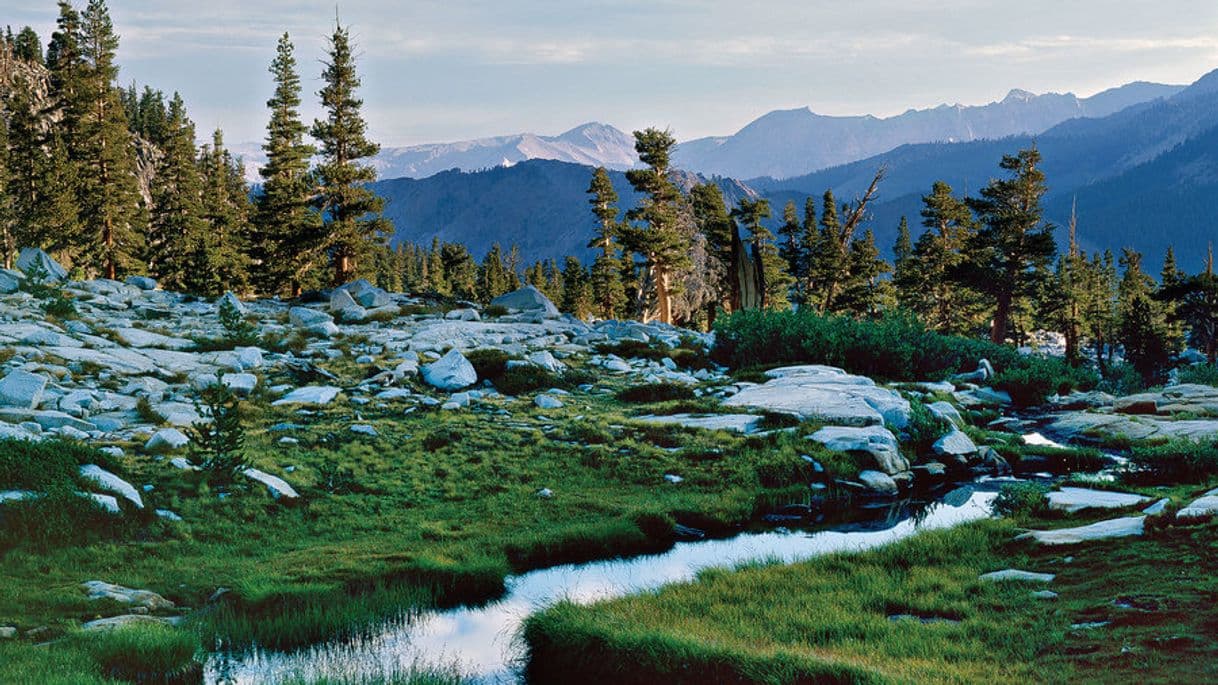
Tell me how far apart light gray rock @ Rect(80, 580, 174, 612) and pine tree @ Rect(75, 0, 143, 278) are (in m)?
44.6

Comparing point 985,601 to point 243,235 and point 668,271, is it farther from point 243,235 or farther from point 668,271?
point 243,235

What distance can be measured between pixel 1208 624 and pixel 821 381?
1451cm

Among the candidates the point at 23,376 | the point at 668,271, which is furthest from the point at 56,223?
the point at 23,376

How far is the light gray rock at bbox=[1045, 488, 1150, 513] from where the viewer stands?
36.6 feet

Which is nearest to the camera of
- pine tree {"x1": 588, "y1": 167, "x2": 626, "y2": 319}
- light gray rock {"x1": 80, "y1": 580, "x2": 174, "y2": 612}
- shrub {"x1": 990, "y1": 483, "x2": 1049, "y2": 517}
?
light gray rock {"x1": 80, "y1": 580, "x2": 174, "y2": 612}

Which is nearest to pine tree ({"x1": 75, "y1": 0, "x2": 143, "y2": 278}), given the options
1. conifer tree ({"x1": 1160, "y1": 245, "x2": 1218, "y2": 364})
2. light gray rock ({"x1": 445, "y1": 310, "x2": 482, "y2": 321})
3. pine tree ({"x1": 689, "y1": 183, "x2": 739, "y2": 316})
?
light gray rock ({"x1": 445, "y1": 310, "x2": 482, "y2": 321})

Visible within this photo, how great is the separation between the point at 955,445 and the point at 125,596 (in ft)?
47.8

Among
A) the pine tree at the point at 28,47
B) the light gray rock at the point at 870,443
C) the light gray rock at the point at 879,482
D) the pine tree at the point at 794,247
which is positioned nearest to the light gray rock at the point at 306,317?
the light gray rock at the point at 870,443

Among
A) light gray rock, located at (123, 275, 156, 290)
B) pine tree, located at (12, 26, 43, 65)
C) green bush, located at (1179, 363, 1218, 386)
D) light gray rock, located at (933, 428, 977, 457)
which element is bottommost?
green bush, located at (1179, 363, 1218, 386)

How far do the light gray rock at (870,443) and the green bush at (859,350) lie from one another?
29.1 feet

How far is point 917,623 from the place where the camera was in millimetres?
7555

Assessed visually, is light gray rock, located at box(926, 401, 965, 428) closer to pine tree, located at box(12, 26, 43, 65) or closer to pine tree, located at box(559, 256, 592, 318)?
pine tree, located at box(559, 256, 592, 318)

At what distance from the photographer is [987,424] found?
20.6m

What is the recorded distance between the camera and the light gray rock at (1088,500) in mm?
11148
